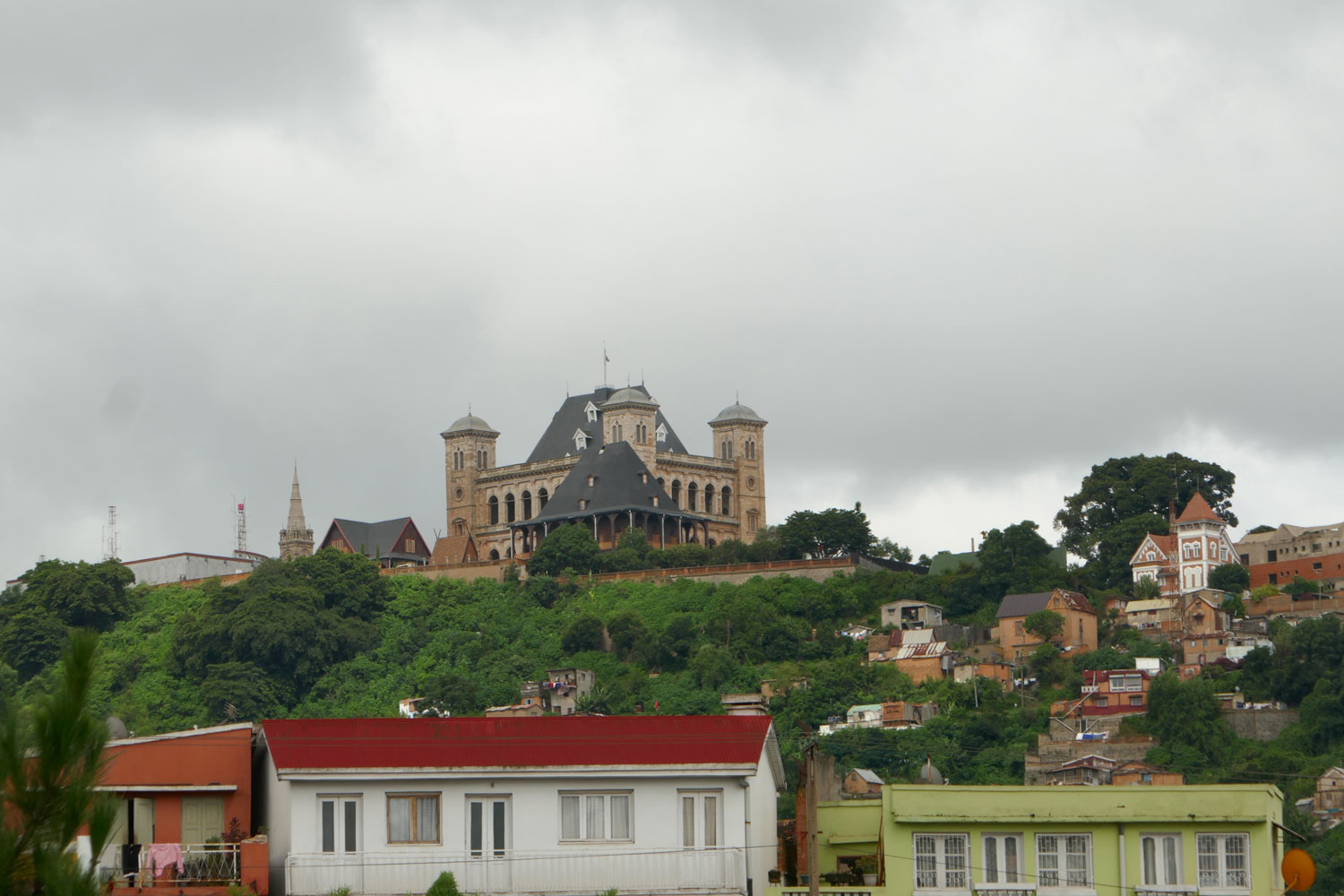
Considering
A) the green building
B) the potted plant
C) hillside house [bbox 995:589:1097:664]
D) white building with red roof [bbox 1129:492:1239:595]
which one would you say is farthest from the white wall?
white building with red roof [bbox 1129:492:1239:595]

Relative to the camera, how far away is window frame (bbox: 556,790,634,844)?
29891 mm

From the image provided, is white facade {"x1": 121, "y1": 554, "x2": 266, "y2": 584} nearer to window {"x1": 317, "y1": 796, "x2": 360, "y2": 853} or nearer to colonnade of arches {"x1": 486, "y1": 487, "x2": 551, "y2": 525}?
colonnade of arches {"x1": 486, "y1": 487, "x2": 551, "y2": 525}

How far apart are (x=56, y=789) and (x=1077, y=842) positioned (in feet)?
57.7

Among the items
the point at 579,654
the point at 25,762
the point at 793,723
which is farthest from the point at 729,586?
the point at 25,762

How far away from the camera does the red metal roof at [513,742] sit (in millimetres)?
Result: 29625

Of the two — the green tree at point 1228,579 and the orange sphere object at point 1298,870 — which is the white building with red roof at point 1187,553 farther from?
the orange sphere object at point 1298,870

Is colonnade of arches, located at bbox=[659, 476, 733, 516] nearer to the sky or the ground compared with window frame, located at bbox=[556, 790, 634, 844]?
nearer to the sky

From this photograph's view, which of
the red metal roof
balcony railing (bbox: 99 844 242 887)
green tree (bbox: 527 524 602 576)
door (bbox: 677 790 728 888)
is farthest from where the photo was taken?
green tree (bbox: 527 524 602 576)

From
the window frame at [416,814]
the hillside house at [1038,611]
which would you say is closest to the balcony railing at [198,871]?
the window frame at [416,814]

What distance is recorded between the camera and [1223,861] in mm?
30031

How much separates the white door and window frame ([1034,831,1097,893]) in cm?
877

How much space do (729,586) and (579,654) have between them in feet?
28.3

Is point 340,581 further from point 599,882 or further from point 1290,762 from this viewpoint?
point 599,882

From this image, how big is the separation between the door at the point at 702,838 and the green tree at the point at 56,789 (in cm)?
1491
